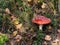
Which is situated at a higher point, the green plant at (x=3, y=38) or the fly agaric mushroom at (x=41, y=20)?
the fly agaric mushroom at (x=41, y=20)

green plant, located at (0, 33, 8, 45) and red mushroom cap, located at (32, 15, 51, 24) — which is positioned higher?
red mushroom cap, located at (32, 15, 51, 24)

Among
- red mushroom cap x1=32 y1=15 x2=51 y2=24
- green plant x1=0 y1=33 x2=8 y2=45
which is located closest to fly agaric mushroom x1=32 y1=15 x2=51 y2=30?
red mushroom cap x1=32 y1=15 x2=51 y2=24

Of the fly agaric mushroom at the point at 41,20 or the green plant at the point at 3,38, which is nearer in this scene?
the green plant at the point at 3,38

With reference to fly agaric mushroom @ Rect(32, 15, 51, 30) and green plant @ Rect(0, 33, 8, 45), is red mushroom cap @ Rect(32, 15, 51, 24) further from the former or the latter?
green plant @ Rect(0, 33, 8, 45)

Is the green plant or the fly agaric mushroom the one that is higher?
the fly agaric mushroom

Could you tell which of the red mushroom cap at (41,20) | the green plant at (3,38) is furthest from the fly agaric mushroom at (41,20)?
the green plant at (3,38)

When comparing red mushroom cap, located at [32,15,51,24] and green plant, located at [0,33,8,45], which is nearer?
green plant, located at [0,33,8,45]

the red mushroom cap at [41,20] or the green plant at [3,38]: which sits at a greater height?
the red mushroom cap at [41,20]

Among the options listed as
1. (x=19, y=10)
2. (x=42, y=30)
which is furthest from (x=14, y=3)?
(x=42, y=30)

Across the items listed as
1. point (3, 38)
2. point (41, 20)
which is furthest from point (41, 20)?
point (3, 38)

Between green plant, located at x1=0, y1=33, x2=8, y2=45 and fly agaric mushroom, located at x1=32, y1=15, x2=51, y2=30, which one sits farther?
fly agaric mushroom, located at x1=32, y1=15, x2=51, y2=30

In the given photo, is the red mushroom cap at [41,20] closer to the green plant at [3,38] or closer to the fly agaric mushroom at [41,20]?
the fly agaric mushroom at [41,20]

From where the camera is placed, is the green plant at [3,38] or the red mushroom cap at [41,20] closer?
the green plant at [3,38]
